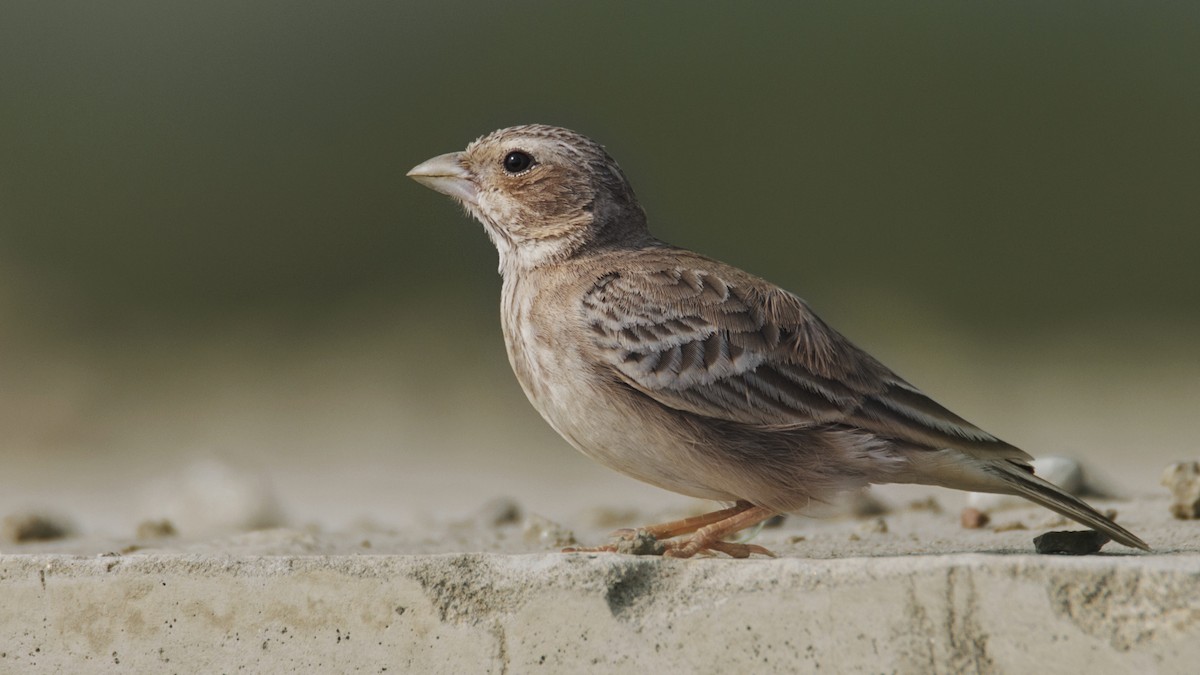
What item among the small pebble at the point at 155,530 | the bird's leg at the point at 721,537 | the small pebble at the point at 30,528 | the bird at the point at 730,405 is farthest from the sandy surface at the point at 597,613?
the small pebble at the point at 155,530

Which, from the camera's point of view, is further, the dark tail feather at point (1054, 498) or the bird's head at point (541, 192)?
the bird's head at point (541, 192)

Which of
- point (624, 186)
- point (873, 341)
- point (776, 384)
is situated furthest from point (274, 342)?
point (776, 384)

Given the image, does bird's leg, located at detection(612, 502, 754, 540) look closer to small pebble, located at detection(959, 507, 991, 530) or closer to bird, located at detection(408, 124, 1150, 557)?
bird, located at detection(408, 124, 1150, 557)

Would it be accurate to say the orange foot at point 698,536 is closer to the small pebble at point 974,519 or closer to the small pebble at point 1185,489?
the small pebble at point 974,519

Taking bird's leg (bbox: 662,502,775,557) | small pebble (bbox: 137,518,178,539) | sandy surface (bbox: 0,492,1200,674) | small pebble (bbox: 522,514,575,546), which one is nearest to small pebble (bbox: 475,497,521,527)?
small pebble (bbox: 522,514,575,546)

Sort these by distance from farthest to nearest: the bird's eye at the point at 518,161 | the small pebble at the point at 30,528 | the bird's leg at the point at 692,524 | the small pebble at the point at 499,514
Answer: the small pebble at the point at 499,514 < the small pebble at the point at 30,528 < the bird's eye at the point at 518,161 < the bird's leg at the point at 692,524

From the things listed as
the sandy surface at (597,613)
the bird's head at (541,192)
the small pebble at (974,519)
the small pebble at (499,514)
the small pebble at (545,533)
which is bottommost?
the sandy surface at (597,613)

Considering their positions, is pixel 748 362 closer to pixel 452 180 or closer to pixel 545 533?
pixel 545 533

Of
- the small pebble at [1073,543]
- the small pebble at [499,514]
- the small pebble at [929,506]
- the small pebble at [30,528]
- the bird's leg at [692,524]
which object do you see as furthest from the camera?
the small pebble at [499,514]
